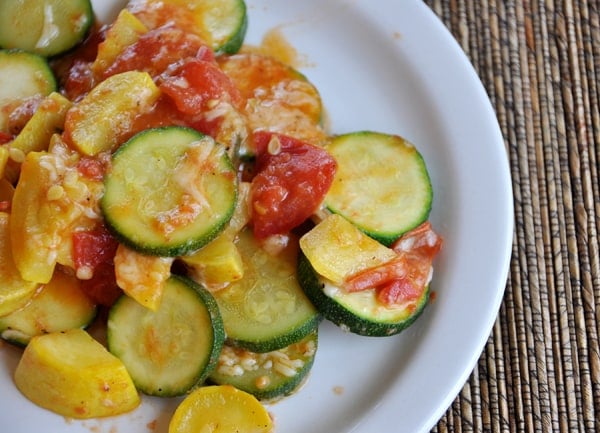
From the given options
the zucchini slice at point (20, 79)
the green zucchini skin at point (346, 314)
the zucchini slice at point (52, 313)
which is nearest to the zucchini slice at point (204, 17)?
the zucchini slice at point (20, 79)

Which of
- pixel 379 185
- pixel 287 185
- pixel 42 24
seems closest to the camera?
pixel 287 185

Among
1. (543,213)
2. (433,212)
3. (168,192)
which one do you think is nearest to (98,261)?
(168,192)

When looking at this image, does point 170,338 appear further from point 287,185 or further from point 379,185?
point 379,185

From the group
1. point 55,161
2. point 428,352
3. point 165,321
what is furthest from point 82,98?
point 428,352

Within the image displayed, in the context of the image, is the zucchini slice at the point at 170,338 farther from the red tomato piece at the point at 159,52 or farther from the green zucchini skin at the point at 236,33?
the green zucchini skin at the point at 236,33

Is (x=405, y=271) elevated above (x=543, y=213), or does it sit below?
above
